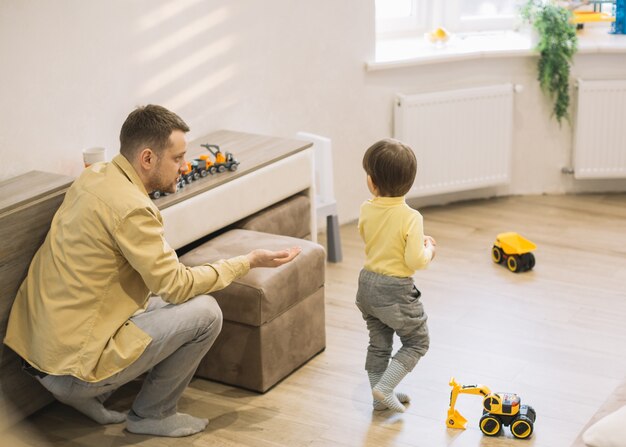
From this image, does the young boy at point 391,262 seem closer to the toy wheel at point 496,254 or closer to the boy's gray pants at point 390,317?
the boy's gray pants at point 390,317

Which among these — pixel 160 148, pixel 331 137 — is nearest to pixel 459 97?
pixel 331 137

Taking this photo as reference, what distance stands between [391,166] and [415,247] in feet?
0.81

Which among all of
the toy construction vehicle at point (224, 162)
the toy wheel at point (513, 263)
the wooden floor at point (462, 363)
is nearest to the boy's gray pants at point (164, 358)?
the wooden floor at point (462, 363)

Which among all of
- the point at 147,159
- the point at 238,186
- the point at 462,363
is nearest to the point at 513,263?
the point at 462,363

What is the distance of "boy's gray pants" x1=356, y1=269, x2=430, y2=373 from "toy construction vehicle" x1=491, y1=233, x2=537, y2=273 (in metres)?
1.24

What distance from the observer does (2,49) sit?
3029 millimetres

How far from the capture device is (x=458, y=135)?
4781 mm

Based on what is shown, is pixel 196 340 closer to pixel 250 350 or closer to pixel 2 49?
pixel 250 350

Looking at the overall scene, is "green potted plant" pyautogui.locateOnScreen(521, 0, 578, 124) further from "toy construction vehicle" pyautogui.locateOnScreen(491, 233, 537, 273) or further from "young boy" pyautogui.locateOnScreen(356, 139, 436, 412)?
"young boy" pyautogui.locateOnScreen(356, 139, 436, 412)

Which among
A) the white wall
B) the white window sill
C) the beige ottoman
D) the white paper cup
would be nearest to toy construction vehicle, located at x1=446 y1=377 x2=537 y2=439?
the beige ottoman

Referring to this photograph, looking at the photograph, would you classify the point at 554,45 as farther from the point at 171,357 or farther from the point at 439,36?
the point at 171,357

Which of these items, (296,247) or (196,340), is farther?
(296,247)

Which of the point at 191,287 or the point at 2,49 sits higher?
the point at 2,49

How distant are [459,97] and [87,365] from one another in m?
2.72
